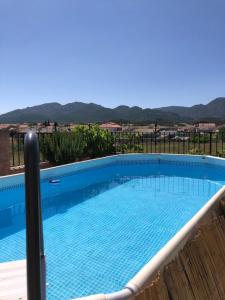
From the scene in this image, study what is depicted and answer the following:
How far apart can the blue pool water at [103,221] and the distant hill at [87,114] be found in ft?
175

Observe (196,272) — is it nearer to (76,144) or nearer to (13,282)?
(13,282)

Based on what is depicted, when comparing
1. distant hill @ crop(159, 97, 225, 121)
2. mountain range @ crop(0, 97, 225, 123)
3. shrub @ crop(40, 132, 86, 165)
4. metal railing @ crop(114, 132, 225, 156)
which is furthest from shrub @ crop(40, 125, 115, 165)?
distant hill @ crop(159, 97, 225, 121)

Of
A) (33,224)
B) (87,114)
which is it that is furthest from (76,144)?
(87,114)

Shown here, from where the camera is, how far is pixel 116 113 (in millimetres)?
74438

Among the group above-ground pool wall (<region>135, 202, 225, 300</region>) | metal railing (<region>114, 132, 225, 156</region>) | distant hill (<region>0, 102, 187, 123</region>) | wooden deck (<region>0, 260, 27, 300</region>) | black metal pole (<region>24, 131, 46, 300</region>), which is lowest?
above-ground pool wall (<region>135, 202, 225, 300</region>)

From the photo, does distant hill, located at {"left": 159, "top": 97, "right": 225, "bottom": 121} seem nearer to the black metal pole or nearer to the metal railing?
the metal railing

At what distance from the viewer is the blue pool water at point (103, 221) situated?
3309mm

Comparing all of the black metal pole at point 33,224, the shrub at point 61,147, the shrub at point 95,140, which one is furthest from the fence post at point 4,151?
the black metal pole at point 33,224

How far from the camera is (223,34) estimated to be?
11461 mm

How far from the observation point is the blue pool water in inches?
130

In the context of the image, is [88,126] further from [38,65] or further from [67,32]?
[38,65]

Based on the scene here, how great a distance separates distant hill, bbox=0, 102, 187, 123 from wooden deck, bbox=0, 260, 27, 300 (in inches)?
2336

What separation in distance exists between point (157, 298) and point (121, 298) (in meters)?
0.43

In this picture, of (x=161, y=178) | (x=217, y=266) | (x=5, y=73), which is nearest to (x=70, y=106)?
(x=5, y=73)
